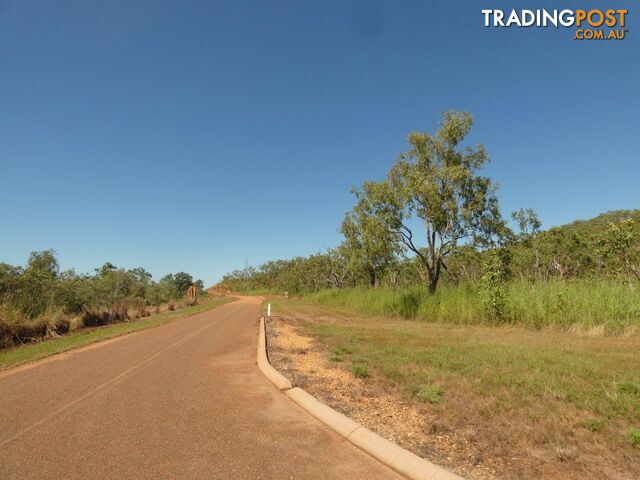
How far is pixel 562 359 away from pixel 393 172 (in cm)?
1631

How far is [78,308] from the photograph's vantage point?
26234 millimetres

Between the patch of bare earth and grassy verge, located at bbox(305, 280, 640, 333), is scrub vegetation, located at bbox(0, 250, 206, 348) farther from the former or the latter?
grassy verge, located at bbox(305, 280, 640, 333)

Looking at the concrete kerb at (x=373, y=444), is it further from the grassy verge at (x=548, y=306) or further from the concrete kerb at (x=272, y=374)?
the grassy verge at (x=548, y=306)

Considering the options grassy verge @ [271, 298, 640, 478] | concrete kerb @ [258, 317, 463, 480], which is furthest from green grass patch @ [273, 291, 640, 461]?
concrete kerb @ [258, 317, 463, 480]

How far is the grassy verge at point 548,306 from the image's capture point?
1171 centimetres

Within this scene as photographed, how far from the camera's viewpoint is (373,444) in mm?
4062

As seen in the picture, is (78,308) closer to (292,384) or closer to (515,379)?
(292,384)

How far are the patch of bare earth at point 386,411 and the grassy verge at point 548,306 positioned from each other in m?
8.52

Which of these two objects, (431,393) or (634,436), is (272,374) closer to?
(431,393)

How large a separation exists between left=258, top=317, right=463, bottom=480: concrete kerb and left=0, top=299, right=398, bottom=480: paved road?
95 mm

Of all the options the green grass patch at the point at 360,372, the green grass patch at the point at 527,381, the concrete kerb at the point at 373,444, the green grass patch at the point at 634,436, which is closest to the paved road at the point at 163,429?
the concrete kerb at the point at 373,444

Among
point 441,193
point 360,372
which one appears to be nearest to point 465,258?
point 441,193

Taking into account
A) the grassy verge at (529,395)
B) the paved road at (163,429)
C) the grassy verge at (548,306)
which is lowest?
the paved road at (163,429)

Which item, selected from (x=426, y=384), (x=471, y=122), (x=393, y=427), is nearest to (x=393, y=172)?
(x=471, y=122)
